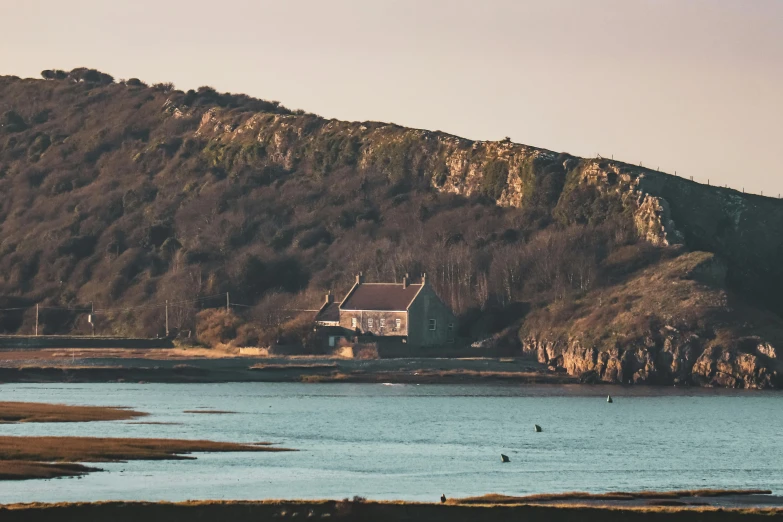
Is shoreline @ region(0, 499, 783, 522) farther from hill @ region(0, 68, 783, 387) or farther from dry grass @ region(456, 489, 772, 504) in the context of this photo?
hill @ region(0, 68, 783, 387)

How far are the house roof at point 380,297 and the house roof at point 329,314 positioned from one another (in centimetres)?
170

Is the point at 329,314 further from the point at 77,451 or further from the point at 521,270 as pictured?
the point at 77,451

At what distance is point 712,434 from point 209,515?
147 ft

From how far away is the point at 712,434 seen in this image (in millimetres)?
79000

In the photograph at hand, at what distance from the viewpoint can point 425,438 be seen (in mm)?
72250

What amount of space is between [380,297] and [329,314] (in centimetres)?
582

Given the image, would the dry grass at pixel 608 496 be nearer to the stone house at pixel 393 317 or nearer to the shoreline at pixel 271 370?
the shoreline at pixel 271 370

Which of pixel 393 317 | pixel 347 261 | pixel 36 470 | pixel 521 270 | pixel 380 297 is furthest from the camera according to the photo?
pixel 347 261

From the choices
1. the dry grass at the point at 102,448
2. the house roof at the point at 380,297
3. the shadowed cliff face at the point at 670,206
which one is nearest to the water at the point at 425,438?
→ the dry grass at the point at 102,448

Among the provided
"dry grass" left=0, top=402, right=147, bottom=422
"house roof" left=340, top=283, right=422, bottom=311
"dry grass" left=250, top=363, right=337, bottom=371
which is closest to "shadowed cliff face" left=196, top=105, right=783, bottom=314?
"house roof" left=340, top=283, right=422, bottom=311

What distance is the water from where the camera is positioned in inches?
1973

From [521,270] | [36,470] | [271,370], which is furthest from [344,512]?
[521,270]

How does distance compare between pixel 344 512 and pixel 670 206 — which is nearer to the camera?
pixel 344 512

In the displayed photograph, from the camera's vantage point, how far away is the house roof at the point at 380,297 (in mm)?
136875
